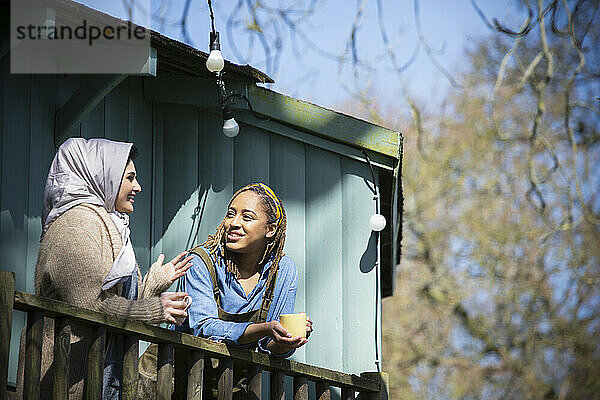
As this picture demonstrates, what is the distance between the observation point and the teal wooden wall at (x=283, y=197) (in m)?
5.50

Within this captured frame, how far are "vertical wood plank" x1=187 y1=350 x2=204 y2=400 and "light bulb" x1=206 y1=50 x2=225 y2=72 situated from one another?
5.51 ft

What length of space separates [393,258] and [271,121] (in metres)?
1.92

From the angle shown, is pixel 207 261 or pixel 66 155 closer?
pixel 66 155

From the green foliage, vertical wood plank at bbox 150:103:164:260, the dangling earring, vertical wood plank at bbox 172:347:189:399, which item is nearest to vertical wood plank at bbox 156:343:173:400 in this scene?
vertical wood plank at bbox 172:347:189:399

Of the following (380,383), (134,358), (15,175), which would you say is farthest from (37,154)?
(380,383)

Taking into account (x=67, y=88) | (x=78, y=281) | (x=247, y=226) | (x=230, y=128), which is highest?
(x=67, y=88)

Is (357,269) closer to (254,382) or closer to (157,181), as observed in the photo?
(157,181)

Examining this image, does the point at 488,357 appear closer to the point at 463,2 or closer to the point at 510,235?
the point at 510,235

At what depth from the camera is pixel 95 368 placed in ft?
11.6

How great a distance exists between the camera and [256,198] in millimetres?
4781

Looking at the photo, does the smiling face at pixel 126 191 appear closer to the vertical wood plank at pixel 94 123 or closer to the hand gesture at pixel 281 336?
the hand gesture at pixel 281 336

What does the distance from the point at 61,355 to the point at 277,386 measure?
128cm

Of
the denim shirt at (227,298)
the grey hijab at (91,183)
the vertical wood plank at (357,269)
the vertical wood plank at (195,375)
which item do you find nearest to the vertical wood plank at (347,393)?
the denim shirt at (227,298)

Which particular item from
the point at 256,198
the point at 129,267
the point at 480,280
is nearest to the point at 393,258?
the point at 256,198
